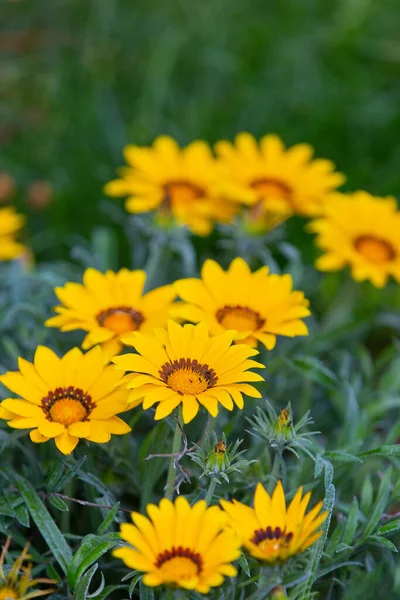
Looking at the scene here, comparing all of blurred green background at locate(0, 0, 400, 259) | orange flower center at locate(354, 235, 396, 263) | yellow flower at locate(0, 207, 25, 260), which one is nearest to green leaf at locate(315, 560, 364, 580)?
orange flower center at locate(354, 235, 396, 263)

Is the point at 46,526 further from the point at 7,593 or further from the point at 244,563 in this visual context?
the point at 244,563

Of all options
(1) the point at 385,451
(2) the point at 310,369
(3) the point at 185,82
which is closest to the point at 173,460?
(1) the point at 385,451

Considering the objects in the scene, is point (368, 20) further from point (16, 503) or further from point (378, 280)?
point (16, 503)

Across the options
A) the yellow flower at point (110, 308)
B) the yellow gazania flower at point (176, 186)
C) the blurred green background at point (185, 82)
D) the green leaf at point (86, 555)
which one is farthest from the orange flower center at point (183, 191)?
the green leaf at point (86, 555)

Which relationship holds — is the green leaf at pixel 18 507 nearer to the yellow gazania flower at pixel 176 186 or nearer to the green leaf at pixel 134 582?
the green leaf at pixel 134 582

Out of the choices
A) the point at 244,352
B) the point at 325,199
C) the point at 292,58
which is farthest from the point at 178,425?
the point at 292,58
